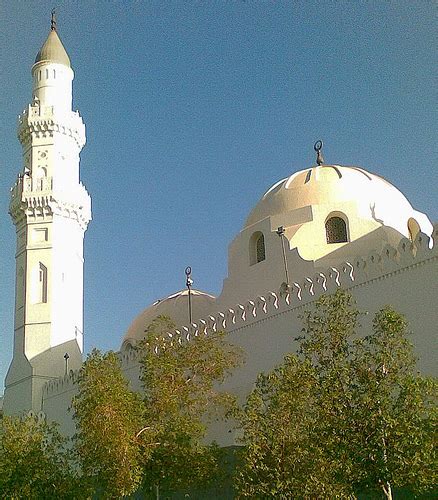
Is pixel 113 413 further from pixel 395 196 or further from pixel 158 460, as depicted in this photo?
pixel 395 196

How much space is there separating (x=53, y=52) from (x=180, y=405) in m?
18.9

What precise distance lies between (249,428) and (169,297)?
635 inches

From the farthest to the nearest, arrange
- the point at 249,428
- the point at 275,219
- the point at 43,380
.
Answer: the point at 43,380
the point at 275,219
the point at 249,428

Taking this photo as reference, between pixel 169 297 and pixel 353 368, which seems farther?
pixel 169 297

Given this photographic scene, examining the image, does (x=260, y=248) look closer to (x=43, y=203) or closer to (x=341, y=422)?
(x=43, y=203)

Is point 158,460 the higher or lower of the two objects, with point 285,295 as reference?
lower

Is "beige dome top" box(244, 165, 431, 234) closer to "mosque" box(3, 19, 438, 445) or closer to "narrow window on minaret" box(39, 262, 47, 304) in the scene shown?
"mosque" box(3, 19, 438, 445)

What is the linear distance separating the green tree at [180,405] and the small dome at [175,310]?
10.2m

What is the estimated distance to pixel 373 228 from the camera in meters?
20.6

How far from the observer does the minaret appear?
25.1 m

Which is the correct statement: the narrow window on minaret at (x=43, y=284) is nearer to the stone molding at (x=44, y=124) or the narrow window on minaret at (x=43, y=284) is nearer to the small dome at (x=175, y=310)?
the small dome at (x=175, y=310)

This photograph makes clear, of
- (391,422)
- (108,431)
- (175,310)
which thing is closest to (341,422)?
(391,422)

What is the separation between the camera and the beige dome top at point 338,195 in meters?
21.5

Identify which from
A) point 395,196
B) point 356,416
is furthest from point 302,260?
point 356,416
